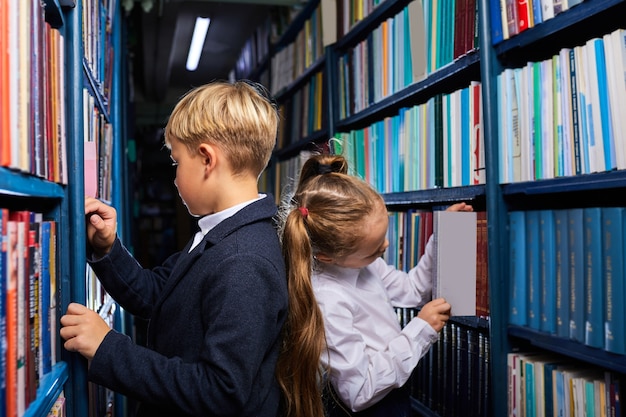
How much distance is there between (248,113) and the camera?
1.09m

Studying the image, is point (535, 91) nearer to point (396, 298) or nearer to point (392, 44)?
point (396, 298)

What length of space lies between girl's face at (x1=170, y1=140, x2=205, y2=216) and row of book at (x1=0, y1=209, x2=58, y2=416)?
0.78 feet

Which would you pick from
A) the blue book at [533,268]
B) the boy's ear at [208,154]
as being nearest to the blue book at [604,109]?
the blue book at [533,268]

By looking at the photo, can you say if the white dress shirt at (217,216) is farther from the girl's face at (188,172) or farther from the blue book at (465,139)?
the blue book at (465,139)

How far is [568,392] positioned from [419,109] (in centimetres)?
91

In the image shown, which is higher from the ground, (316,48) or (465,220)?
(316,48)

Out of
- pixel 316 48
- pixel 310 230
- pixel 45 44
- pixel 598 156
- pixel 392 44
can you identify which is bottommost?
pixel 310 230

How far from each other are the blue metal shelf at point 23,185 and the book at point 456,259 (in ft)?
2.49

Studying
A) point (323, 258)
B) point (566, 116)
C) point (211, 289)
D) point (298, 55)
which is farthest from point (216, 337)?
point (298, 55)

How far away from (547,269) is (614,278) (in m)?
0.18

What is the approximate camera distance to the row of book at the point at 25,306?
69 centimetres

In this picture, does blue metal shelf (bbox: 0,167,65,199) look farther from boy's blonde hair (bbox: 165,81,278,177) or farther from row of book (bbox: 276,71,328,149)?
row of book (bbox: 276,71,328,149)

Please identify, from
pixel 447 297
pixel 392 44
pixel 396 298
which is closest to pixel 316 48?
pixel 392 44

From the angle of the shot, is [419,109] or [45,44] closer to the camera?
[45,44]
